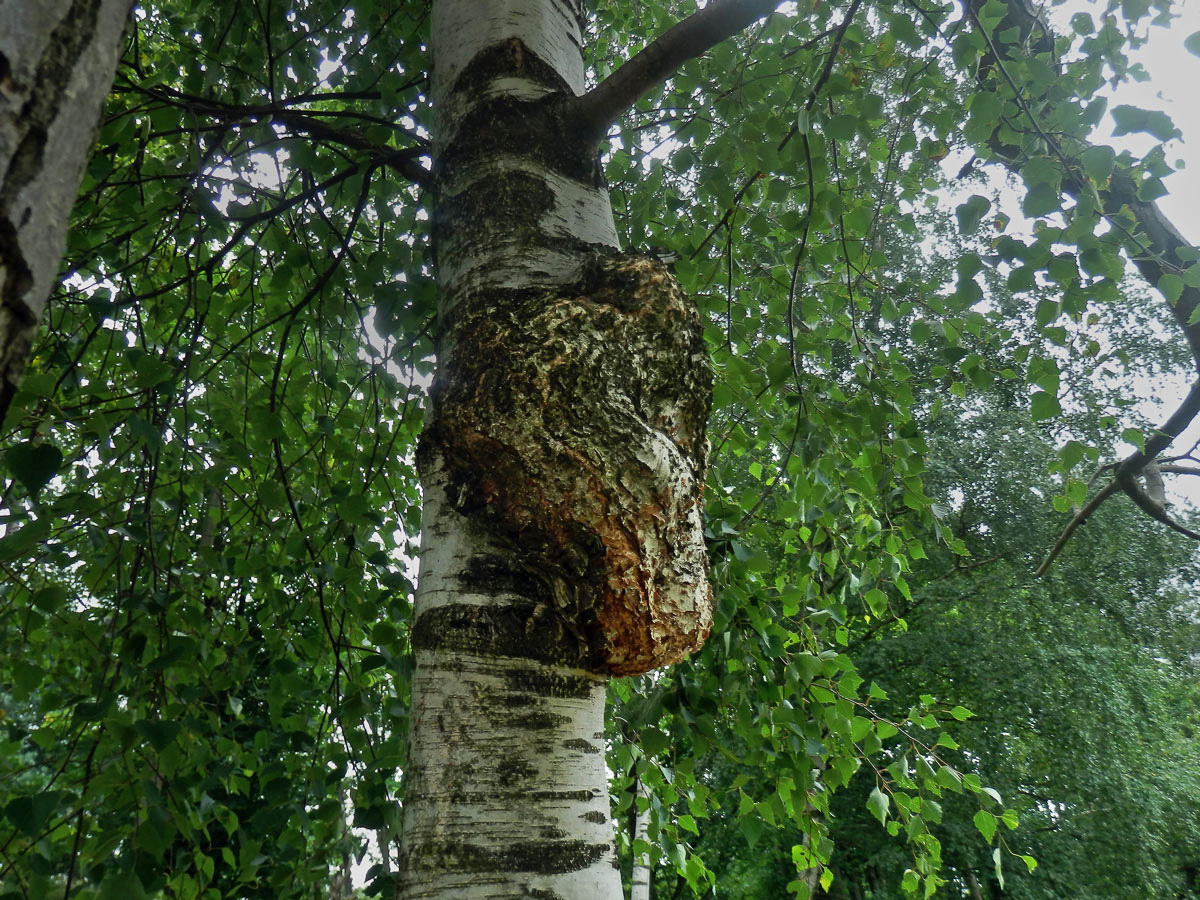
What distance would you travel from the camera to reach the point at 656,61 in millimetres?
1575

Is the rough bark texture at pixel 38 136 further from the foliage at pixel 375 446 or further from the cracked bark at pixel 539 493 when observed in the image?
the foliage at pixel 375 446

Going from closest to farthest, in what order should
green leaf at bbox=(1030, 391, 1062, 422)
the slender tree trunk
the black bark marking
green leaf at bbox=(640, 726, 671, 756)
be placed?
the black bark marking < green leaf at bbox=(1030, 391, 1062, 422) < green leaf at bbox=(640, 726, 671, 756) < the slender tree trunk

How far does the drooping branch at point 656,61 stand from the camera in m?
1.50

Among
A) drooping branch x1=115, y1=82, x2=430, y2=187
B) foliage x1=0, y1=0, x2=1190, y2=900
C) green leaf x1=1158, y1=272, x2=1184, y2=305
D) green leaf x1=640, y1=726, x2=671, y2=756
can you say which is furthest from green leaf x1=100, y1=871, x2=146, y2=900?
green leaf x1=1158, y1=272, x2=1184, y2=305

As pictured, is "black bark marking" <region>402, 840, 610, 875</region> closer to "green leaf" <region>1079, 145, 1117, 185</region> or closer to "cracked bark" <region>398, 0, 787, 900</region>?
"cracked bark" <region>398, 0, 787, 900</region>

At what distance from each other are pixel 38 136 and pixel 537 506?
0.92 meters

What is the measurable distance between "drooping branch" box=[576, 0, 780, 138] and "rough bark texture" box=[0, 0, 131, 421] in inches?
51.7

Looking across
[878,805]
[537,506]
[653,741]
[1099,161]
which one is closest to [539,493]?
[537,506]

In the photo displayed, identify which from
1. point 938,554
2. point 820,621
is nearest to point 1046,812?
point 938,554

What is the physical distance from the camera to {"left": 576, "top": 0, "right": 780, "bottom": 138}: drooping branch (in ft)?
4.91

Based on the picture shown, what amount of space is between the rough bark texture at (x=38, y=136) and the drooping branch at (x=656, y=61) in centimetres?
131

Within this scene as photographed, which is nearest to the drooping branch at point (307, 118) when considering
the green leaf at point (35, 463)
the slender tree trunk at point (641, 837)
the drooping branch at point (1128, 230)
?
the green leaf at point (35, 463)

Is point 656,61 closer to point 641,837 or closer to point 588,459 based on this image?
point 588,459

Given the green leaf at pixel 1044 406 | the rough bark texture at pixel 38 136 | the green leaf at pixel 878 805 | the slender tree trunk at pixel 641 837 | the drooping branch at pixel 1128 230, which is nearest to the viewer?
the rough bark texture at pixel 38 136
